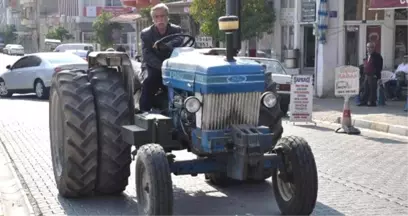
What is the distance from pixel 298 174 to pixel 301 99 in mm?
8876

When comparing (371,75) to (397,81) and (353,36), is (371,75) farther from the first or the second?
(353,36)

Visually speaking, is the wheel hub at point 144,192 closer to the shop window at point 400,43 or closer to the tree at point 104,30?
the shop window at point 400,43

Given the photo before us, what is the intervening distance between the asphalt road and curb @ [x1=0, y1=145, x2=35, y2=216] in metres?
0.10

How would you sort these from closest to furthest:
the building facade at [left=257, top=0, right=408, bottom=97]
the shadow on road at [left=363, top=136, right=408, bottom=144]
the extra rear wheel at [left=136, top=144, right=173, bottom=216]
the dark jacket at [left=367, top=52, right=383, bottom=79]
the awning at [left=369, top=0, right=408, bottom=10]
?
the extra rear wheel at [left=136, top=144, right=173, bottom=216]
the shadow on road at [left=363, top=136, right=408, bottom=144]
the awning at [left=369, top=0, right=408, bottom=10]
the dark jacket at [left=367, top=52, right=383, bottom=79]
the building facade at [left=257, top=0, right=408, bottom=97]

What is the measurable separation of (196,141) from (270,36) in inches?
789

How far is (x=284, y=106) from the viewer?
16250 millimetres

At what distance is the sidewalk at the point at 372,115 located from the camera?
1402 centimetres

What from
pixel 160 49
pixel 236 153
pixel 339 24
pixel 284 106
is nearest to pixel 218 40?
pixel 339 24

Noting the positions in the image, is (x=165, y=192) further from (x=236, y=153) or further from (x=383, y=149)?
(x=383, y=149)

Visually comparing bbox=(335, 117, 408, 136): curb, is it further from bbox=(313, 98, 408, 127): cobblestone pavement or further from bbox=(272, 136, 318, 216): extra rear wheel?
bbox=(272, 136, 318, 216): extra rear wheel

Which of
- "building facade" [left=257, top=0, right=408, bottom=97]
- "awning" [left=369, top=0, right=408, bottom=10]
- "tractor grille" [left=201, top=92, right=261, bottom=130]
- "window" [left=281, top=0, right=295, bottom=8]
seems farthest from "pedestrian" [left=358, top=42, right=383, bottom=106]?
"tractor grille" [left=201, top=92, right=261, bottom=130]

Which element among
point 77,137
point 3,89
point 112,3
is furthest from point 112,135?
point 112,3

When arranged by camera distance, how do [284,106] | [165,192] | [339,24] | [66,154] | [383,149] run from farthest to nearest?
[339,24]
[284,106]
[383,149]
[66,154]
[165,192]

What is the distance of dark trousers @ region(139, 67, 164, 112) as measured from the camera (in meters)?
7.61
